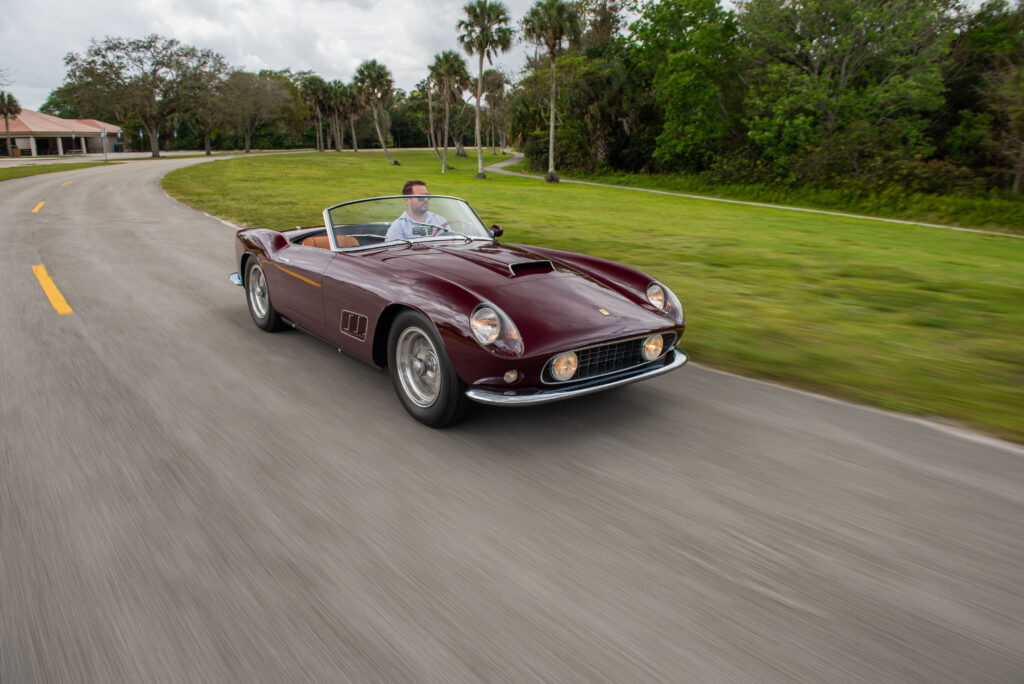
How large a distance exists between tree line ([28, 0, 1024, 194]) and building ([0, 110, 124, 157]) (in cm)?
2290

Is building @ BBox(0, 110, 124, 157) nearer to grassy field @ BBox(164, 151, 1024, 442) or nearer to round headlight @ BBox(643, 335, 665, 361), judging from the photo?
grassy field @ BBox(164, 151, 1024, 442)

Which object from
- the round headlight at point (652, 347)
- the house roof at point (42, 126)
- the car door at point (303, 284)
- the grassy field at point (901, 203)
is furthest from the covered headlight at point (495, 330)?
the house roof at point (42, 126)

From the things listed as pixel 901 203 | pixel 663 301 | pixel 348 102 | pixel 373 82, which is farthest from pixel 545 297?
pixel 348 102

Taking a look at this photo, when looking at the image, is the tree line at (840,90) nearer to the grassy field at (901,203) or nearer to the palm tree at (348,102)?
the grassy field at (901,203)

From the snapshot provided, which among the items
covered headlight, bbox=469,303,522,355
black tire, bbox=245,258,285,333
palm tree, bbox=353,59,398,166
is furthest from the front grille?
palm tree, bbox=353,59,398,166

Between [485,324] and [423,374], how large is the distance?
2.05 ft

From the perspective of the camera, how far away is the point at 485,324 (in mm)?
3395

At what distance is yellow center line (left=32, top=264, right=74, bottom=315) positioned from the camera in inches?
250

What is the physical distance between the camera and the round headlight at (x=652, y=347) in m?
3.76

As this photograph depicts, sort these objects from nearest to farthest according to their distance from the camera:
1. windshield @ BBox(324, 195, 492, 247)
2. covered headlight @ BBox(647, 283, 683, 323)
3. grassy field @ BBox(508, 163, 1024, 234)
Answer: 1. covered headlight @ BBox(647, 283, 683, 323)
2. windshield @ BBox(324, 195, 492, 247)
3. grassy field @ BBox(508, 163, 1024, 234)

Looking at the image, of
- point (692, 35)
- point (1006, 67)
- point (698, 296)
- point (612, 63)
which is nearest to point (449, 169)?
point (612, 63)

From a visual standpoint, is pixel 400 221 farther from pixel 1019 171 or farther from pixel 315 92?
pixel 315 92

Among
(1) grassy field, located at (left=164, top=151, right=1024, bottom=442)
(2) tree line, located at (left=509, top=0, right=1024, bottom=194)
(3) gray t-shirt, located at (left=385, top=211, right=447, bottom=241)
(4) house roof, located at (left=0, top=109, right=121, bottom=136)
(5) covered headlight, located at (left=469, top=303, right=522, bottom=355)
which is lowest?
(1) grassy field, located at (left=164, top=151, right=1024, bottom=442)

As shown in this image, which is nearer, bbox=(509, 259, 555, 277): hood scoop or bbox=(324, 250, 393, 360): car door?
bbox=(324, 250, 393, 360): car door
